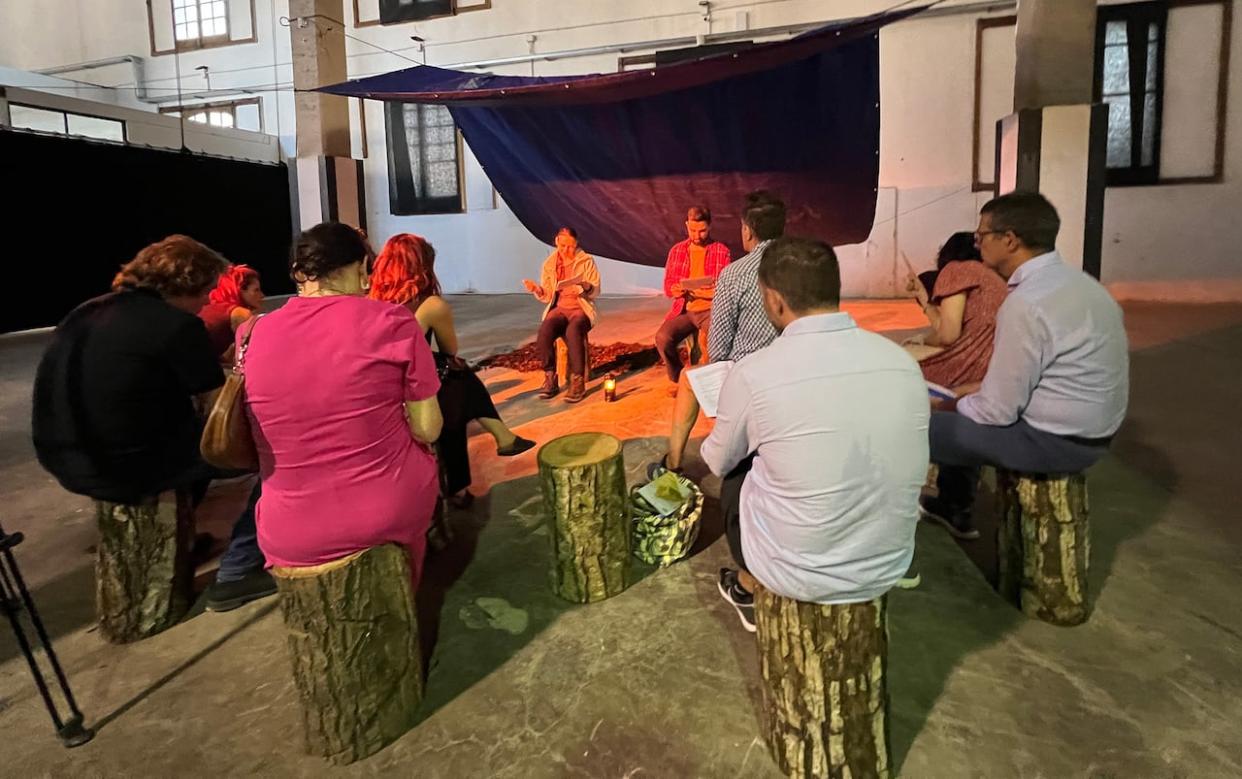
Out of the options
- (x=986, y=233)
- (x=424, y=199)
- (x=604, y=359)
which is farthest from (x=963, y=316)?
(x=424, y=199)

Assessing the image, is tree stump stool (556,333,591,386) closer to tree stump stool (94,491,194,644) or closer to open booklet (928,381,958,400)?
open booklet (928,381,958,400)

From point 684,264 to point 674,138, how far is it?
0.87 metres

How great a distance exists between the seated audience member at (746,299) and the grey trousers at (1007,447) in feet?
2.09

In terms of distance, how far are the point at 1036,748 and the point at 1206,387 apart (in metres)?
3.36

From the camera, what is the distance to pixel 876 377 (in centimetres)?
130

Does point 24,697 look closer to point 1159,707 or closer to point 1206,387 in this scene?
point 1159,707

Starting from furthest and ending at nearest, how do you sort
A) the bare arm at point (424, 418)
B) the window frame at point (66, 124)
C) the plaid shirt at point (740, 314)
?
the window frame at point (66, 124)
the plaid shirt at point (740, 314)
the bare arm at point (424, 418)

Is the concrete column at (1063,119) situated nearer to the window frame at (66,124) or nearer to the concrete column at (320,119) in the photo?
the concrete column at (320,119)

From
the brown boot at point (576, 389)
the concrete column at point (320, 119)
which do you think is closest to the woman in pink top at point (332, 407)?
the brown boot at point (576, 389)

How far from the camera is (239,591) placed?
84.0 inches

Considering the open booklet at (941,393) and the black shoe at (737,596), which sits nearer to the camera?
the black shoe at (737,596)

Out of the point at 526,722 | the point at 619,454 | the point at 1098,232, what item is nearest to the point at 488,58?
the point at 1098,232

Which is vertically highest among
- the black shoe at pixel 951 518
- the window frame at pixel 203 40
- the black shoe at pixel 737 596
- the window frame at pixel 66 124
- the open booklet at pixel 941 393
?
the window frame at pixel 203 40

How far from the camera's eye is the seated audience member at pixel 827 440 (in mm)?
1285
